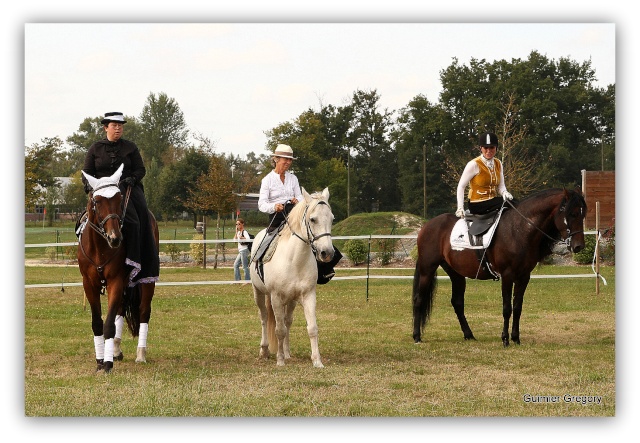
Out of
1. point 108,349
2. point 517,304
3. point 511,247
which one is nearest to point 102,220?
point 108,349

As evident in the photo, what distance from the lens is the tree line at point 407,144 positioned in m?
14.5

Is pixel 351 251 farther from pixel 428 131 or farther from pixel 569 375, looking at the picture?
pixel 569 375

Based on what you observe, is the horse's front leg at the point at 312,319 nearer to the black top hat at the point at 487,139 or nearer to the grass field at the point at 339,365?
the grass field at the point at 339,365

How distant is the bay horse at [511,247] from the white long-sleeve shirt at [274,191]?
2826 millimetres

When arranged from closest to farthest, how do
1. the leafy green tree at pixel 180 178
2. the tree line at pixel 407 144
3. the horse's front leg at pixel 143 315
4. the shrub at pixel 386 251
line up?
1. the horse's front leg at pixel 143 315
2. the tree line at pixel 407 144
3. the shrub at pixel 386 251
4. the leafy green tree at pixel 180 178

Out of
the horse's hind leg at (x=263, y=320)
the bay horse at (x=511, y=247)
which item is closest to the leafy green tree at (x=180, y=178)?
the bay horse at (x=511, y=247)

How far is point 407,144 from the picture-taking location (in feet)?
86.8

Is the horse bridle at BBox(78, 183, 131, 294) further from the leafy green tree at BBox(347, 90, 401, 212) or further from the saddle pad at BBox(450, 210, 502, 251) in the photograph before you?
the leafy green tree at BBox(347, 90, 401, 212)

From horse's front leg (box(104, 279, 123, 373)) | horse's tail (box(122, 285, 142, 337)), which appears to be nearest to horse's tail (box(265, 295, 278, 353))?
horse's tail (box(122, 285, 142, 337))

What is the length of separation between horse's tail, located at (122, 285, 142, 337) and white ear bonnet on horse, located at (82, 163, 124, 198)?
66.4 inches

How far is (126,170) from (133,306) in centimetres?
180

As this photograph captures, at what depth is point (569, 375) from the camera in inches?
335
